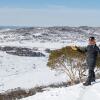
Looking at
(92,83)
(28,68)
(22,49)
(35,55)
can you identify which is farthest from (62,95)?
(22,49)

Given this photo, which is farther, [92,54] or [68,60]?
[68,60]

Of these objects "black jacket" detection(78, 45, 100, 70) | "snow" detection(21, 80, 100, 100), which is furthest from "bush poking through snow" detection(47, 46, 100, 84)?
"snow" detection(21, 80, 100, 100)

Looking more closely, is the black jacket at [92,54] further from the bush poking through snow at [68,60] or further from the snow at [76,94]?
the bush poking through snow at [68,60]

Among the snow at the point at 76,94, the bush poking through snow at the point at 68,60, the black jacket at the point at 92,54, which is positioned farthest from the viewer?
the bush poking through snow at the point at 68,60

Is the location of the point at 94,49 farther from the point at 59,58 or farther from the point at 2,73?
the point at 2,73

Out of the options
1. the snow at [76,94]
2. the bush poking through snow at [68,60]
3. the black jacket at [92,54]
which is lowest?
the bush poking through snow at [68,60]

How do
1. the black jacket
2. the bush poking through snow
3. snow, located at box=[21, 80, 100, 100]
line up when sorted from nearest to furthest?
1. snow, located at box=[21, 80, 100, 100]
2. the black jacket
3. the bush poking through snow

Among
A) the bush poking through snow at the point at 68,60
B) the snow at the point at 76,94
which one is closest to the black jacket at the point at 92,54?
the snow at the point at 76,94

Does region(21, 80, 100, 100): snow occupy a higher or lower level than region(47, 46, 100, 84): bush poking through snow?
higher

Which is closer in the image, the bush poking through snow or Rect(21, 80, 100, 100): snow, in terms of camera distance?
Rect(21, 80, 100, 100): snow

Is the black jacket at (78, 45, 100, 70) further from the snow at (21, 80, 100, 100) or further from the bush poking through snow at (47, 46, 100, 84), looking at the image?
the bush poking through snow at (47, 46, 100, 84)

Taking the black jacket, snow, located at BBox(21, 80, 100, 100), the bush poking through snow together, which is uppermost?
the black jacket

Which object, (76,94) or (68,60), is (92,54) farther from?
(68,60)

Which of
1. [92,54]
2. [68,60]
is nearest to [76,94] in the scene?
[92,54]
